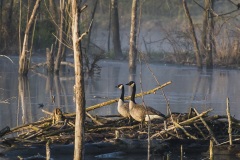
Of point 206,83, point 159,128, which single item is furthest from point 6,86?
point 159,128

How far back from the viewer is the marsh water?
65.9ft

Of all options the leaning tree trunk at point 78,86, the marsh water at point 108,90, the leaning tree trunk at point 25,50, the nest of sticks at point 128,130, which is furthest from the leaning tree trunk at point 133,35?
the leaning tree trunk at point 78,86

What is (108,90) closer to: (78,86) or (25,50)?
(25,50)

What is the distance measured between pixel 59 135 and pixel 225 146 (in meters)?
2.85

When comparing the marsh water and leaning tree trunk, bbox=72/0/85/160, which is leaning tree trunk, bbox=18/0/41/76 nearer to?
the marsh water

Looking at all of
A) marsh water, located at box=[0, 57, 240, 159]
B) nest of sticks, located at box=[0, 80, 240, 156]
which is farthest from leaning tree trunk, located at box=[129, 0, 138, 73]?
nest of sticks, located at box=[0, 80, 240, 156]

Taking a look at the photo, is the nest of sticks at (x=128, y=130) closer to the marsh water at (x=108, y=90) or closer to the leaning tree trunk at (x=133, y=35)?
the marsh water at (x=108, y=90)

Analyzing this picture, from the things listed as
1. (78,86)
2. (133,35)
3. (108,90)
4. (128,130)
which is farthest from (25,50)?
(78,86)

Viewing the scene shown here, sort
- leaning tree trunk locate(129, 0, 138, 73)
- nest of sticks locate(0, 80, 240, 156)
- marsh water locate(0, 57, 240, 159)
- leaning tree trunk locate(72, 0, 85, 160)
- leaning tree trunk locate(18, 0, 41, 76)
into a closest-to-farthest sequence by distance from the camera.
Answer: leaning tree trunk locate(72, 0, 85, 160) → nest of sticks locate(0, 80, 240, 156) → marsh water locate(0, 57, 240, 159) → leaning tree trunk locate(18, 0, 41, 76) → leaning tree trunk locate(129, 0, 138, 73)

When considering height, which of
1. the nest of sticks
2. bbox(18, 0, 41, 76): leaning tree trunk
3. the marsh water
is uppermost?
bbox(18, 0, 41, 76): leaning tree trunk

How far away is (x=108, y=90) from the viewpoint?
26234mm

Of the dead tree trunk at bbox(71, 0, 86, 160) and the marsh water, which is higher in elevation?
the dead tree trunk at bbox(71, 0, 86, 160)

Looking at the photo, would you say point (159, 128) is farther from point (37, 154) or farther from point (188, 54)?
point (188, 54)

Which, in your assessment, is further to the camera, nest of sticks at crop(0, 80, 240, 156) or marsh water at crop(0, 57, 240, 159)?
marsh water at crop(0, 57, 240, 159)
